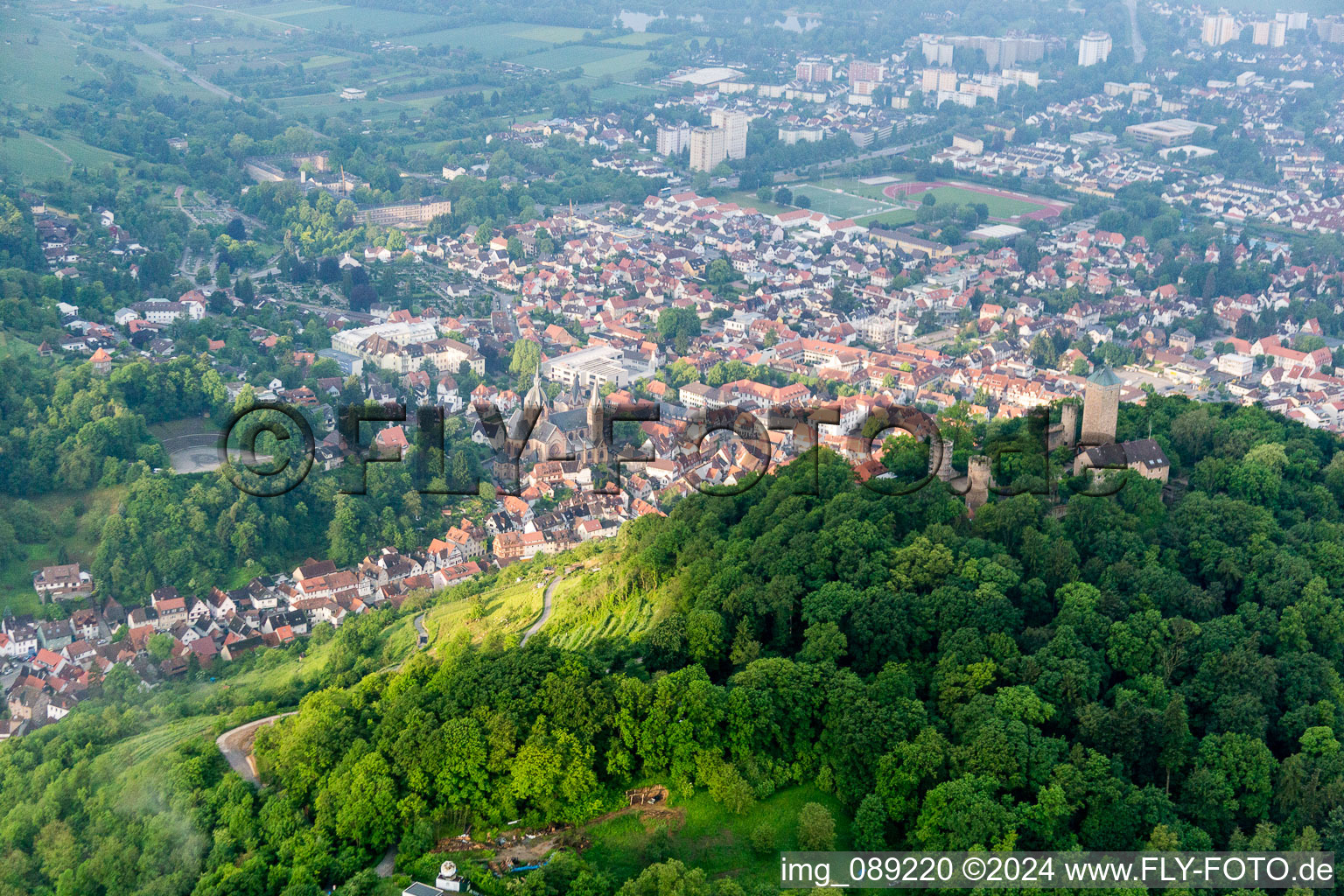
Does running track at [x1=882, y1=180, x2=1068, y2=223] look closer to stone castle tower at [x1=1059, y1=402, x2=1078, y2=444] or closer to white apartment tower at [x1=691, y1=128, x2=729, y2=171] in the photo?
white apartment tower at [x1=691, y1=128, x2=729, y2=171]

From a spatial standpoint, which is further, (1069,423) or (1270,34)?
(1270,34)

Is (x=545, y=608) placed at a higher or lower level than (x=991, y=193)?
lower

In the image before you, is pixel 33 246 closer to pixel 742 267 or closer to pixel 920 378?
pixel 742 267

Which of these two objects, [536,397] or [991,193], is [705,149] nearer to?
[991,193]

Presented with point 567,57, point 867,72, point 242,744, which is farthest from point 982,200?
point 242,744

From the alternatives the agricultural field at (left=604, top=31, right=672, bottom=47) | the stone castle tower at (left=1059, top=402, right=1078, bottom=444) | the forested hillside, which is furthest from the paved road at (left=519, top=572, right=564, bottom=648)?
the agricultural field at (left=604, top=31, right=672, bottom=47)

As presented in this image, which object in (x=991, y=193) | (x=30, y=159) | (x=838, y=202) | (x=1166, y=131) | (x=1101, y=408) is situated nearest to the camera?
(x=1101, y=408)

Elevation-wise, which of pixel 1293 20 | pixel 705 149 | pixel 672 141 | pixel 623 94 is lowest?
pixel 705 149
